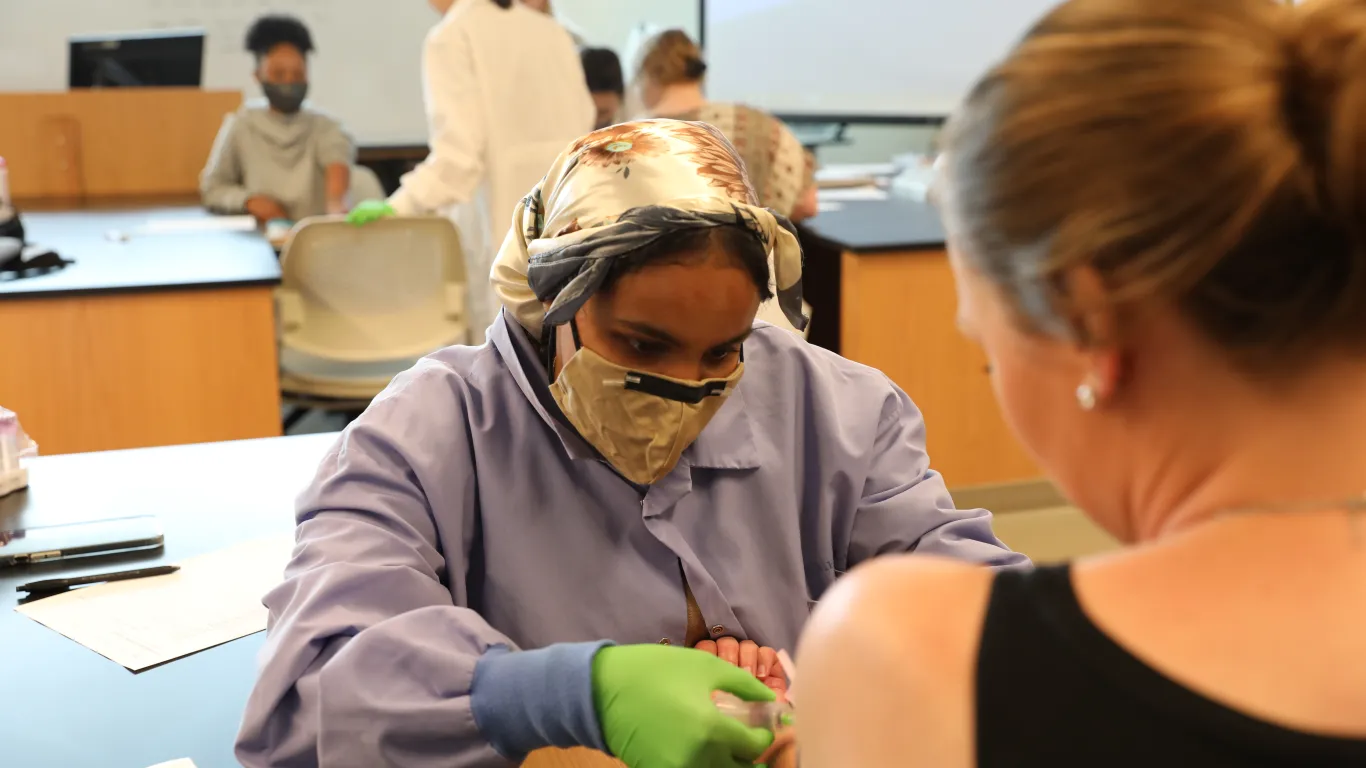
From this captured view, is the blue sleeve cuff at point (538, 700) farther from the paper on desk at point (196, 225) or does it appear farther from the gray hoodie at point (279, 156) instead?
the gray hoodie at point (279, 156)

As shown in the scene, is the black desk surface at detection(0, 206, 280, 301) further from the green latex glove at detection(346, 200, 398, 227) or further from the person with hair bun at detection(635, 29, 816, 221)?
the person with hair bun at detection(635, 29, 816, 221)

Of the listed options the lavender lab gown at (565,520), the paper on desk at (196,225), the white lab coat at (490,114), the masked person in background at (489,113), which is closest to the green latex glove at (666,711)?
the lavender lab gown at (565,520)

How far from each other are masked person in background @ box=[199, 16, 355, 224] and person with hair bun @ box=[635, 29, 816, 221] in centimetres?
140

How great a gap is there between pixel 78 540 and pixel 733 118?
2118 mm

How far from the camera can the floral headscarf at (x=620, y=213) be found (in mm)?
1062

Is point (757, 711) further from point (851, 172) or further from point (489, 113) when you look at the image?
point (851, 172)

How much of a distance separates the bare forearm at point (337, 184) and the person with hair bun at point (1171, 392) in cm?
396

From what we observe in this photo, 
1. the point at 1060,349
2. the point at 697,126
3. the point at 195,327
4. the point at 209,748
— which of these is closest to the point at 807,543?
the point at 697,126

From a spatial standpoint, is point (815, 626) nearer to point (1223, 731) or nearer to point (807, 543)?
point (1223, 731)

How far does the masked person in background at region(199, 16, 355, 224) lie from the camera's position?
13.6 ft

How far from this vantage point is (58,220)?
384 centimetres

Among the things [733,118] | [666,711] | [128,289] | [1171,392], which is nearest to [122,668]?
[666,711]

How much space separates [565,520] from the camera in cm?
118

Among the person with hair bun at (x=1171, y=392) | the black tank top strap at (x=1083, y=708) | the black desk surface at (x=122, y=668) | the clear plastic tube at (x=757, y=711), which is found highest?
the person with hair bun at (x=1171, y=392)
